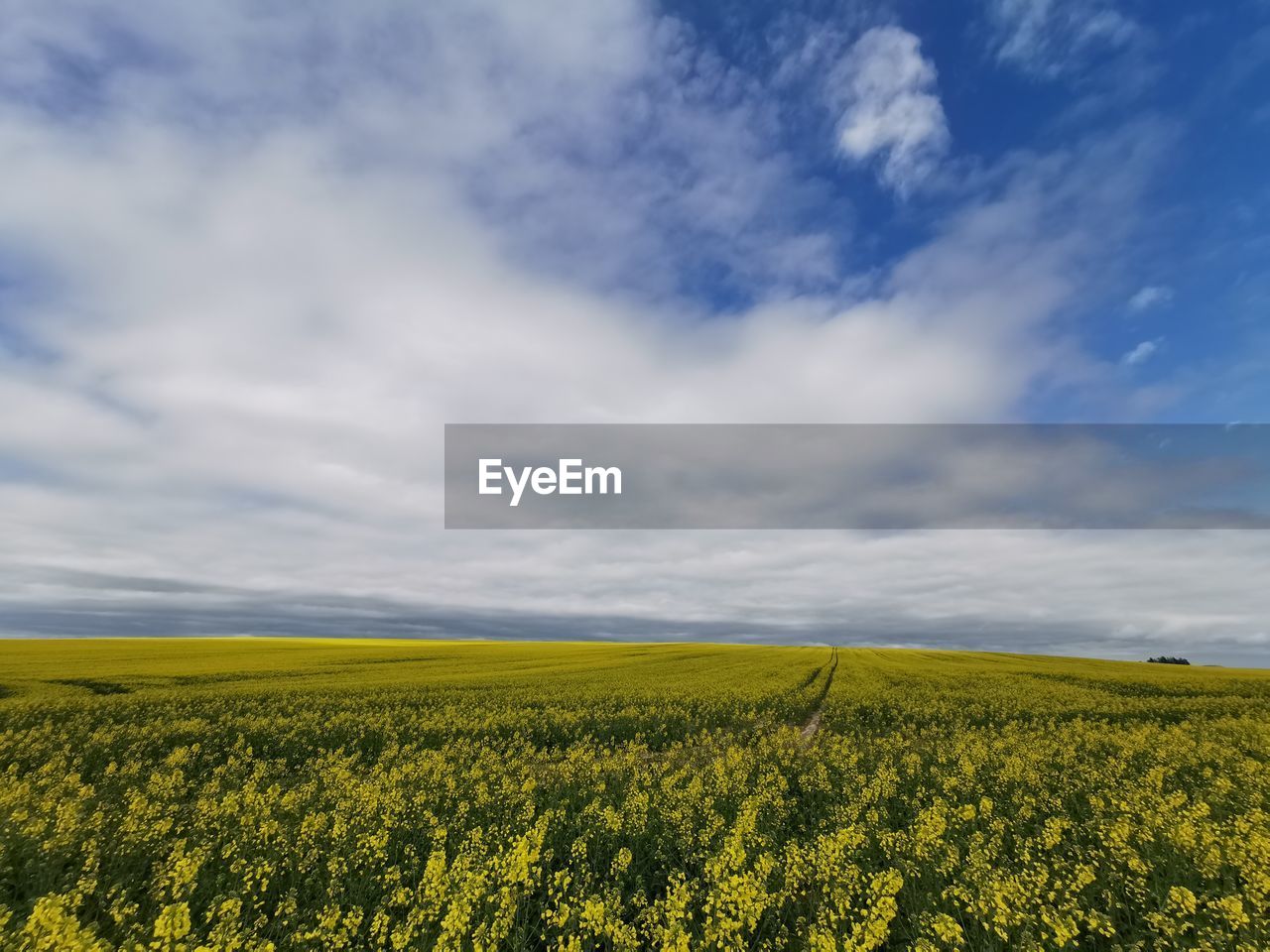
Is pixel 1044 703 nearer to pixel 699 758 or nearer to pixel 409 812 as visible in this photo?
pixel 699 758


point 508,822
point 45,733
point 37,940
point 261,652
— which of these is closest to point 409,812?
point 508,822

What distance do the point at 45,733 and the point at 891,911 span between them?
2973cm

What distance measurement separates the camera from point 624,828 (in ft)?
33.3

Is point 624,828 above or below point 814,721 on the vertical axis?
above

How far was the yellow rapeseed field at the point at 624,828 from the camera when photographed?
621cm

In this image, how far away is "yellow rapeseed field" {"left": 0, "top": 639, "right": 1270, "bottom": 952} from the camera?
20.4 feet

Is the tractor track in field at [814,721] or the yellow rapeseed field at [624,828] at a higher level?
the yellow rapeseed field at [624,828]

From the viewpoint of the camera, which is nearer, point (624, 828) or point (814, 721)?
point (624, 828)

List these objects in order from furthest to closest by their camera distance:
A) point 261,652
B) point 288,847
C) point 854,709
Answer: point 261,652 → point 854,709 → point 288,847

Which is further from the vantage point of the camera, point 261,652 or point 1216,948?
point 261,652

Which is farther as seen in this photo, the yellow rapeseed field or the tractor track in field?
the tractor track in field

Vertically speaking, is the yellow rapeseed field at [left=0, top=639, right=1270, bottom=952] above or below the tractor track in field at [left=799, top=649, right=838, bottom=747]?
above

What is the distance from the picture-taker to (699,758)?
63.7 feet

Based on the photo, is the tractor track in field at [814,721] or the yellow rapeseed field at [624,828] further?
the tractor track in field at [814,721]
